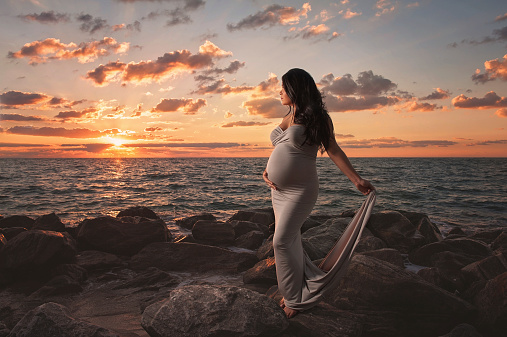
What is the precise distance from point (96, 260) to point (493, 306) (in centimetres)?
767

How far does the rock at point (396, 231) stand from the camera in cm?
924

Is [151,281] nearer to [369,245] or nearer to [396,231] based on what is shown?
[369,245]

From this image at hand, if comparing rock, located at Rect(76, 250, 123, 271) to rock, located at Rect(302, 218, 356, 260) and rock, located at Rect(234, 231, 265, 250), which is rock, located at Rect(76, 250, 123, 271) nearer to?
rock, located at Rect(234, 231, 265, 250)

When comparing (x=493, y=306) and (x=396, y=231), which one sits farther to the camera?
(x=396, y=231)

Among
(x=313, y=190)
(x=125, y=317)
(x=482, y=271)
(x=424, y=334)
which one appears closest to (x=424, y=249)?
(x=482, y=271)

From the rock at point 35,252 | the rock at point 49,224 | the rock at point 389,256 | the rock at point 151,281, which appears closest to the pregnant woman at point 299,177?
the rock at point 389,256

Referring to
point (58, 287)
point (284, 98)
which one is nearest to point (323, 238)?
point (284, 98)

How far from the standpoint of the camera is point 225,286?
429 cm

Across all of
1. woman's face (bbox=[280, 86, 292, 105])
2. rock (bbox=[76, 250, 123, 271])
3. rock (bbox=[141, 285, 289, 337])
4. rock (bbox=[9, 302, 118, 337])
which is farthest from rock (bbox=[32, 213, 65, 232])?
woman's face (bbox=[280, 86, 292, 105])

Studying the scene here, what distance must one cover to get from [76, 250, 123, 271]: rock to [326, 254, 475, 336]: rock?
543cm

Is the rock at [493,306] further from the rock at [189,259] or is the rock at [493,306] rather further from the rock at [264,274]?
the rock at [189,259]

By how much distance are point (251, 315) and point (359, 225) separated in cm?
161

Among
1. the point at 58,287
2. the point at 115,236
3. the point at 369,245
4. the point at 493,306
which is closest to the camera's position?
the point at 493,306

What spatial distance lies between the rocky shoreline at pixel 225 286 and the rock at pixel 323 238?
3 centimetres
